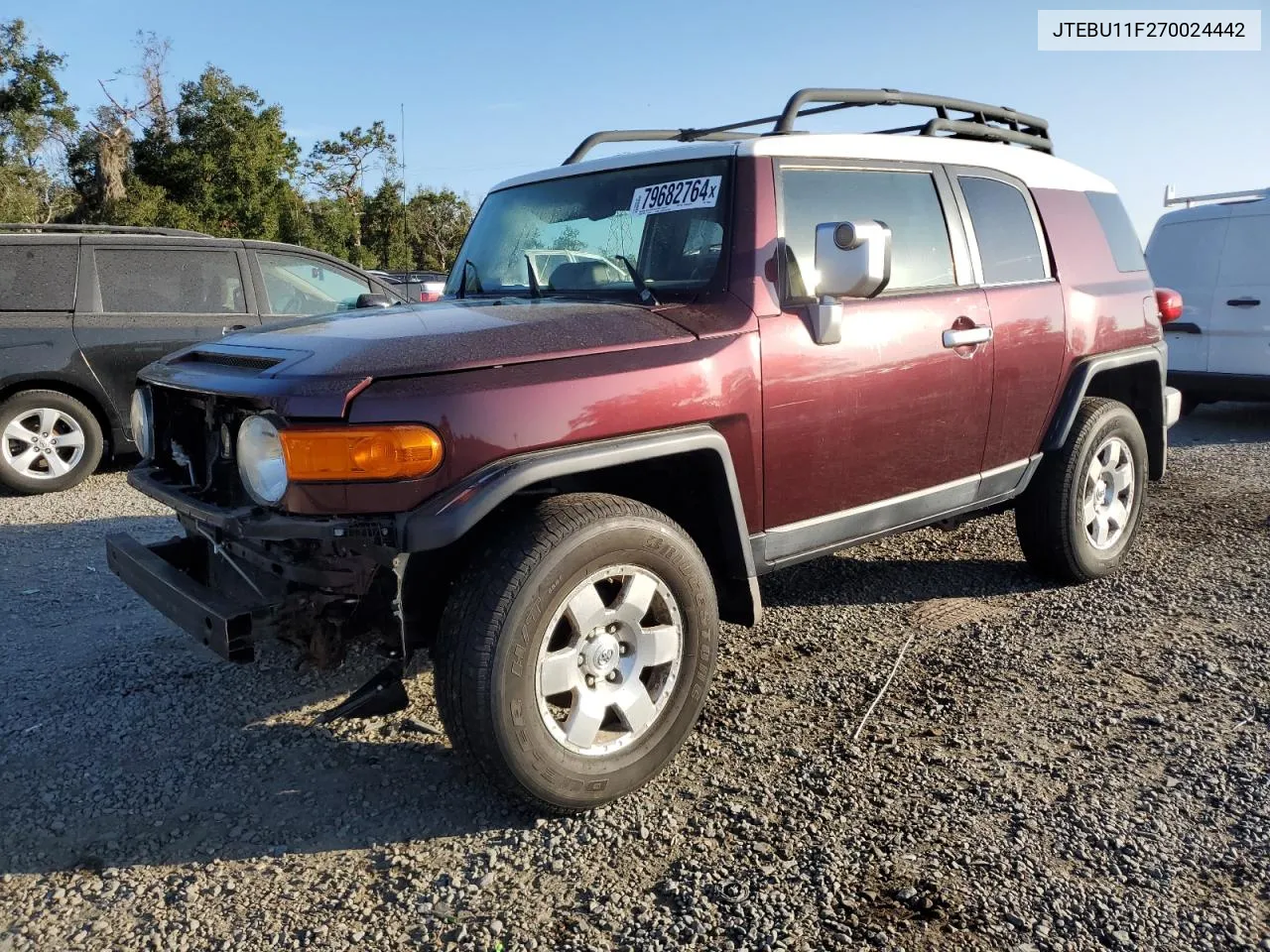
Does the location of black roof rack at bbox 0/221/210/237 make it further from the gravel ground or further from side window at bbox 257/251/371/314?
the gravel ground

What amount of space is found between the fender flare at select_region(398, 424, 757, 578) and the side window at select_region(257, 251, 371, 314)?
17.4ft

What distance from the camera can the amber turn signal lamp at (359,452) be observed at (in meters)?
2.47

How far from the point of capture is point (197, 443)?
3162 mm

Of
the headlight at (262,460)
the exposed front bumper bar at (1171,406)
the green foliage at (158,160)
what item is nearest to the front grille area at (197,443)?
the headlight at (262,460)

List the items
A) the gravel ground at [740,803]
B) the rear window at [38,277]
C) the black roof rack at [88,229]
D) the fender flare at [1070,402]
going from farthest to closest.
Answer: the black roof rack at [88,229], the rear window at [38,277], the fender flare at [1070,402], the gravel ground at [740,803]

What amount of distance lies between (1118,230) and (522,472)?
3804mm

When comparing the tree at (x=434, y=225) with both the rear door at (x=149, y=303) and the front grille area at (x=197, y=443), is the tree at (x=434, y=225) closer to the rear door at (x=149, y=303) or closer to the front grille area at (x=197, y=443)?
the rear door at (x=149, y=303)

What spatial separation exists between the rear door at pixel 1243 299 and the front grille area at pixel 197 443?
8.71m

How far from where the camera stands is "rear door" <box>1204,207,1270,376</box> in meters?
8.41

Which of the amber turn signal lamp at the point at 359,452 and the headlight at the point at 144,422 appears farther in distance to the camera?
the headlight at the point at 144,422

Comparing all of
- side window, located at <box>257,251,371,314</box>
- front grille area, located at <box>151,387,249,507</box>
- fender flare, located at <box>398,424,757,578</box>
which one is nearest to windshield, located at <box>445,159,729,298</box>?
fender flare, located at <box>398,424,757,578</box>

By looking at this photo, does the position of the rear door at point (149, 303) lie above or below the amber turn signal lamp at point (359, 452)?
above

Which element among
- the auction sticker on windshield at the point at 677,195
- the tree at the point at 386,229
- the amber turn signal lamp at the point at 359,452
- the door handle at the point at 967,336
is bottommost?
the amber turn signal lamp at the point at 359,452

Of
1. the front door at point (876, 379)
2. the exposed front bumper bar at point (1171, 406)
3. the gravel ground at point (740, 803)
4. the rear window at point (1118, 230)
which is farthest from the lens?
the exposed front bumper bar at point (1171, 406)
